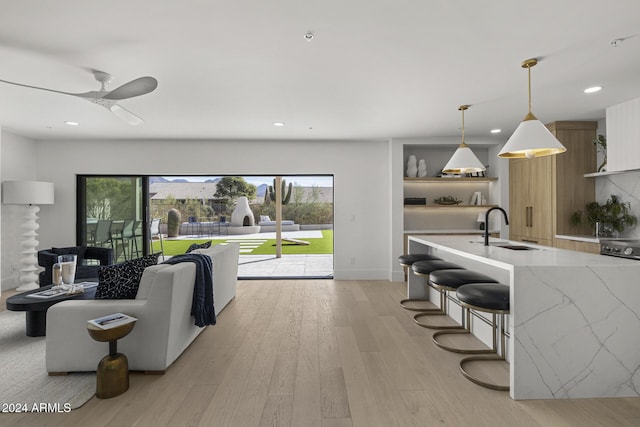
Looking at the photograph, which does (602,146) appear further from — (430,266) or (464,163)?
(430,266)

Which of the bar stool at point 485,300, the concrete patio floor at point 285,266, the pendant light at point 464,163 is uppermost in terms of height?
the pendant light at point 464,163

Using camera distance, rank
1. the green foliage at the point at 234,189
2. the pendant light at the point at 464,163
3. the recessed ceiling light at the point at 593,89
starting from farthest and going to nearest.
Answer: the green foliage at the point at 234,189 → the pendant light at the point at 464,163 → the recessed ceiling light at the point at 593,89

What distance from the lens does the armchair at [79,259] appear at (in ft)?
14.1

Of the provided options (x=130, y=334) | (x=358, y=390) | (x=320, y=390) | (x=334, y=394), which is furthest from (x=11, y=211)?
(x=358, y=390)

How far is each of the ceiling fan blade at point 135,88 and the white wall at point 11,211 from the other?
3717 millimetres

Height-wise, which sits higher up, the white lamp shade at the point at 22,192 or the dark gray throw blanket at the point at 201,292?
the white lamp shade at the point at 22,192

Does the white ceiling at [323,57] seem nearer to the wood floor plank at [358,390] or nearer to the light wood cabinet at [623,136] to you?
the light wood cabinet at [623,136]

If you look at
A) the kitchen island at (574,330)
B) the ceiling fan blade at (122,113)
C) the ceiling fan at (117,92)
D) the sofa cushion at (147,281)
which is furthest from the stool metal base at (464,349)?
the ceiling fan blade at (122,113)

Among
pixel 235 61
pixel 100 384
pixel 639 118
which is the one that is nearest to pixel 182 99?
pixel 235 61

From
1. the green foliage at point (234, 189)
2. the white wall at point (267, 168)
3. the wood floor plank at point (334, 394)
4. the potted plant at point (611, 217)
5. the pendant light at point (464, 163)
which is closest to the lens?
the wood floor plank at point (334, 394)

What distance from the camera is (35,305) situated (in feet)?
9.62

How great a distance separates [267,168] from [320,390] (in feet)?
13.9

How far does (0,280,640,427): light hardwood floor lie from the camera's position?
6.65 ft

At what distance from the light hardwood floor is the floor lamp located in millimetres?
3667
